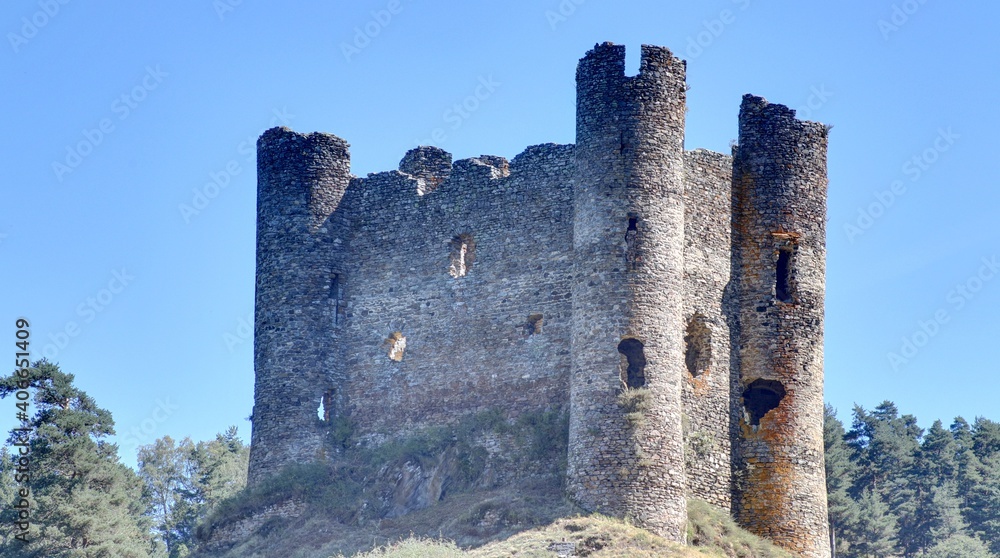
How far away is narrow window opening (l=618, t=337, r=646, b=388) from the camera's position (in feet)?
123

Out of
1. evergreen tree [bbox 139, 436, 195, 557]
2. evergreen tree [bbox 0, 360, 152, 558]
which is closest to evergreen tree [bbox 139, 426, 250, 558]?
evergreen tree [bbox 139, 436, 195, 557]

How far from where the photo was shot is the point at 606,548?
35.1 metres

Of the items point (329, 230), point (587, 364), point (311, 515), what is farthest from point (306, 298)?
point (587, 364)

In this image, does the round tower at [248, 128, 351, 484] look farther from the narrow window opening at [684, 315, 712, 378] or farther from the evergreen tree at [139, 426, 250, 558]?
the evergreen tree at [139, 426, 250, 558]

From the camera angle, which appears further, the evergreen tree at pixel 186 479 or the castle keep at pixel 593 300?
the evergreen tree at pixel 186 479

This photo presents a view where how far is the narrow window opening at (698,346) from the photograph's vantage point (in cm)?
4022

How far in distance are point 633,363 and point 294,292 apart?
383 inches

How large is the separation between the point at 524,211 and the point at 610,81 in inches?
167

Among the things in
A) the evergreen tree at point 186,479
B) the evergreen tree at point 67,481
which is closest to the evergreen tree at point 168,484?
the evergreen tree at point 186,479

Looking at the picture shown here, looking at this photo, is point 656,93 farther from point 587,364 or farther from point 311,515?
point 311,515

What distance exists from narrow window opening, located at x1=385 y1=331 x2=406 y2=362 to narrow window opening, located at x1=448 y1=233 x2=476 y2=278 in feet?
6.67

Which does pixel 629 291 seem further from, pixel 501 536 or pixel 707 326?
pixel 501 536

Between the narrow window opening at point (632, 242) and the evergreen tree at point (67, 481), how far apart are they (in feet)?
51.4

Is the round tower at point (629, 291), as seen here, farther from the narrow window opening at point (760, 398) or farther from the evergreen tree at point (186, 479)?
the evergreen tree at point (186, 479)
